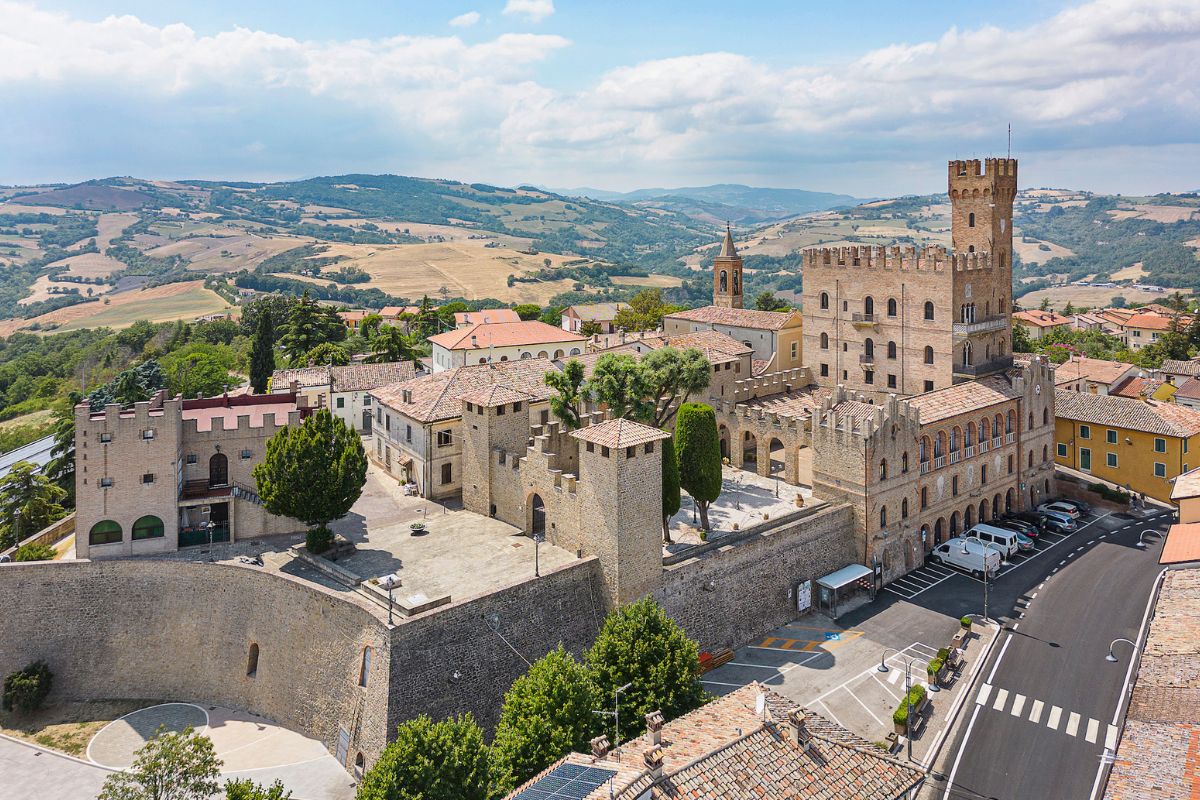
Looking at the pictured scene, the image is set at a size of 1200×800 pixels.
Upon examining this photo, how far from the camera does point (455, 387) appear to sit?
50031 millimetres

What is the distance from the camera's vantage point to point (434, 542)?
3934 centimetres

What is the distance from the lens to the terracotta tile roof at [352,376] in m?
61.8

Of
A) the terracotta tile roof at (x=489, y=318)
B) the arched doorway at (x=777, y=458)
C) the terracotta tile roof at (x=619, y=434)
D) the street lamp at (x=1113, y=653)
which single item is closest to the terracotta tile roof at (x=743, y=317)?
the arched doorway at (x=777, y=458)

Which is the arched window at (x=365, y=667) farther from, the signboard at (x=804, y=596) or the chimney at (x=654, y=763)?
the signboard at (x=804, y=596)

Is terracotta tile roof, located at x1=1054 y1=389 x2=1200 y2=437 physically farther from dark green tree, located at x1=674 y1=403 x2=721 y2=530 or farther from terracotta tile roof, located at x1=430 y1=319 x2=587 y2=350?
terracotta tile roof, located at x1=430 y1=319 x2=587 y2=350

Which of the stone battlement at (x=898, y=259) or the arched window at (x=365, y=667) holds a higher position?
the stone battlement at (x=898, y=259)

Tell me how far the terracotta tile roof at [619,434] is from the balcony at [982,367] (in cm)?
2866

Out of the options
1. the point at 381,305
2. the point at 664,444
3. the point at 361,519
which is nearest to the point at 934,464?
the point at 664,444

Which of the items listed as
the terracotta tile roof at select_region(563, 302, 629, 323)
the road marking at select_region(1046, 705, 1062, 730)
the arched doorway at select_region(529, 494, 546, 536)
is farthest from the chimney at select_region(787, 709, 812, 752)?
the terracotta tile roof at select_region(563, 302, 629, 323)

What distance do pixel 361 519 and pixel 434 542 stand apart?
6.17m

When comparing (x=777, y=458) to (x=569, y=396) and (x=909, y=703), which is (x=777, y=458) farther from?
(x=909, y=703)

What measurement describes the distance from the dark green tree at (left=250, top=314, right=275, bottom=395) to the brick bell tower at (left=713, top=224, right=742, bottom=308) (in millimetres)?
45079

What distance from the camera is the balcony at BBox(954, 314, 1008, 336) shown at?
174ft

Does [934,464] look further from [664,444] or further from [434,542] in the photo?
[434,542]
